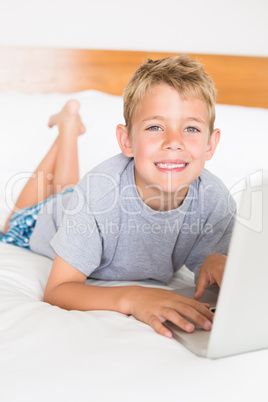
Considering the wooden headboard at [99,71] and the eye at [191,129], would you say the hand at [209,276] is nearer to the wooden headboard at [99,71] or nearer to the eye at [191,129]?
the eye at [191,129]

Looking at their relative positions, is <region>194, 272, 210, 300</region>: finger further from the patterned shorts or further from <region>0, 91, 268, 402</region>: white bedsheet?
the patterned shorts

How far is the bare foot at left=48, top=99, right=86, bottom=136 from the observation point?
1.48 m

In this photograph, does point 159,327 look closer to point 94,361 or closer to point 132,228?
point 94,361

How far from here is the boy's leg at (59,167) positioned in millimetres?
1421

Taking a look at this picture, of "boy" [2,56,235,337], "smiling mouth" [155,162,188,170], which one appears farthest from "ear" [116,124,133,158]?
"smiling mouth" [155,162,188,170]

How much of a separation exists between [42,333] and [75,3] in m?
1.53

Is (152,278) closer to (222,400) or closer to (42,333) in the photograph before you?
(42,333)

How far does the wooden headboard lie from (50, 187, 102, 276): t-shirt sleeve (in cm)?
107

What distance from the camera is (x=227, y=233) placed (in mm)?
1052

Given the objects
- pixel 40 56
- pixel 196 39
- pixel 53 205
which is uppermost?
pixel 196 39

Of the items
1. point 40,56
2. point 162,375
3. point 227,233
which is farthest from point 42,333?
point 40,56

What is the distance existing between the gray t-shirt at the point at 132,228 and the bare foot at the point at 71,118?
0.45 metres

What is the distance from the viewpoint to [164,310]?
728 millimetres

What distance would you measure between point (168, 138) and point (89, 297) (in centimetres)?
33
